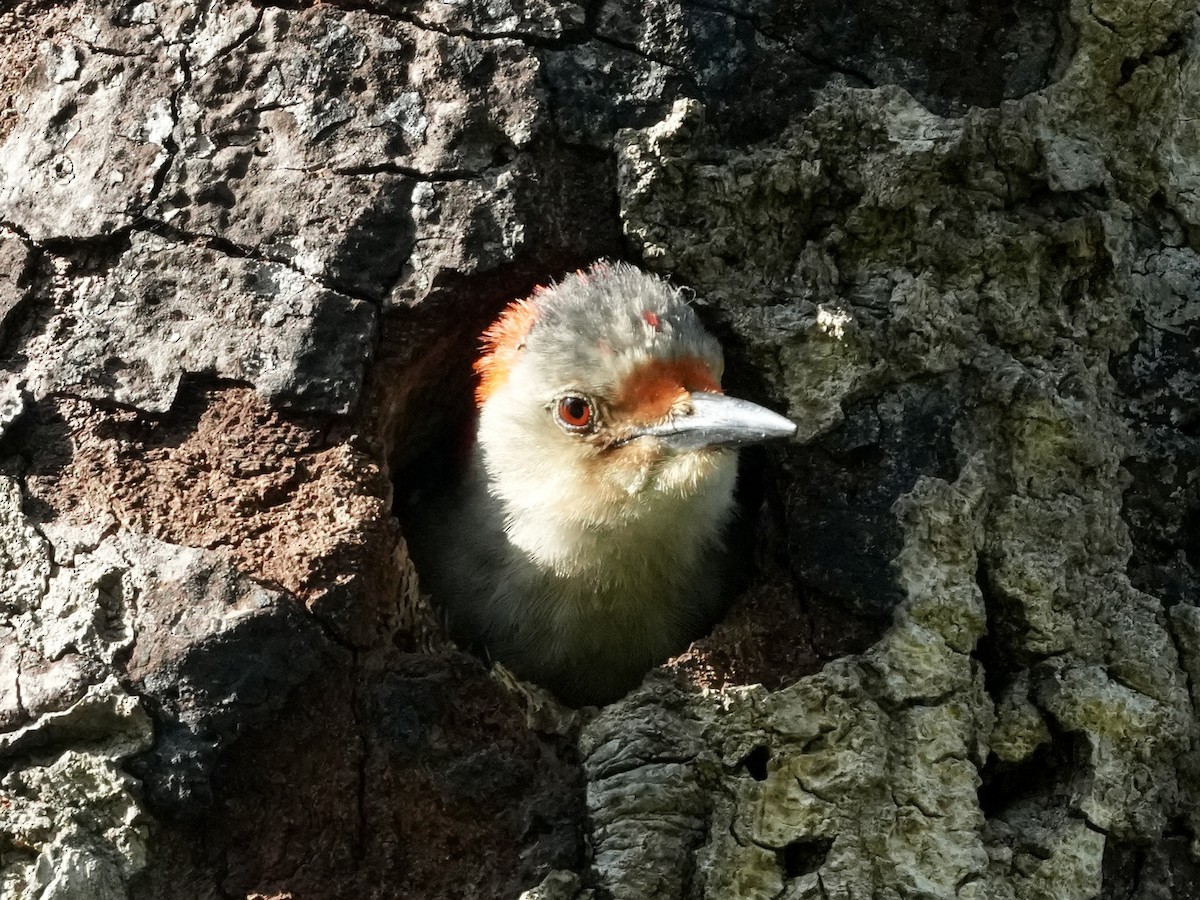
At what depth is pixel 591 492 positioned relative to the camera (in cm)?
390

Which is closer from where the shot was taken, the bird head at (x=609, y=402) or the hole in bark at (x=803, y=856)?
the hole in bark at (x=803, y=856)

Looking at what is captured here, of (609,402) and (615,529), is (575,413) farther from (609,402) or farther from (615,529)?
(615,529)

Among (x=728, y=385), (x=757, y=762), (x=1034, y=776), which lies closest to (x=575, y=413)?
(x=728, y=385)

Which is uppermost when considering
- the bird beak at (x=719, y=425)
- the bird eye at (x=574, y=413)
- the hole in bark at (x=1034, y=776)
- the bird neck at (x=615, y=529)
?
the bird beak at (x=719, y=425)

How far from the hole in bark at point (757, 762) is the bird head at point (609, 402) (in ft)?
2.46

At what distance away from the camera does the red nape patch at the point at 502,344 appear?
387 centimetres

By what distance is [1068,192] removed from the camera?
363cm

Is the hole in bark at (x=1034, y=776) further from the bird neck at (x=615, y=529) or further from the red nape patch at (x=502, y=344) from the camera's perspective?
the red nape patch at (x=502, y=344)

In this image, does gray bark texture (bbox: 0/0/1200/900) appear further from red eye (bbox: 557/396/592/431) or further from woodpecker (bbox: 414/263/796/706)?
red eye (bbox: 557/396/592/431)

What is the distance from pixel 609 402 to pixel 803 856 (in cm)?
135

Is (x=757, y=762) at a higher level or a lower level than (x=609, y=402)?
lower

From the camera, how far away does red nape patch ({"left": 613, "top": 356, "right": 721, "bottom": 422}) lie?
3.61 m

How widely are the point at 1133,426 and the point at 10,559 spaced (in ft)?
9.16

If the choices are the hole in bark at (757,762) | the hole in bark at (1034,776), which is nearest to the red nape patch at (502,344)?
the hole in bark at (757,762)
